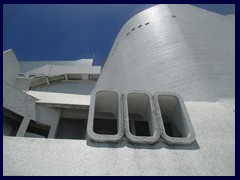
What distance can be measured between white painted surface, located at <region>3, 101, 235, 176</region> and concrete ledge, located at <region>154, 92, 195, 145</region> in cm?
34

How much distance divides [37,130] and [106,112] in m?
2.56

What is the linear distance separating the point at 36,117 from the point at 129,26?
1119cm

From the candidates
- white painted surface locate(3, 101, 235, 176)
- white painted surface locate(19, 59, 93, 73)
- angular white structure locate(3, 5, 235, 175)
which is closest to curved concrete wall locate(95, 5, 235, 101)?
angular white structure locate(3, 5, 235, 175)

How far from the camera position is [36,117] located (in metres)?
7.58

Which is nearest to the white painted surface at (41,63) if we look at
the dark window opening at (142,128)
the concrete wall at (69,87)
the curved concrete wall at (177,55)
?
the concrete wall at (69,87)

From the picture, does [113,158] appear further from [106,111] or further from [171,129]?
[171,129]

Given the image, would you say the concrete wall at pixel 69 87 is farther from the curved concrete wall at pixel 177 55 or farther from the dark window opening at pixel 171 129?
the dark window opening at pixel 171 129

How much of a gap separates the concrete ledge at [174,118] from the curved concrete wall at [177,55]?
1.50 m

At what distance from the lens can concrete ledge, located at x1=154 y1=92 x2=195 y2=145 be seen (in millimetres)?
6012

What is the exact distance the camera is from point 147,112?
7727 mm

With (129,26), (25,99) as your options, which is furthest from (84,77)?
(25,99)

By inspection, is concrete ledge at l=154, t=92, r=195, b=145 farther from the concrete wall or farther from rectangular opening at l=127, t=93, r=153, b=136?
the concrete wall

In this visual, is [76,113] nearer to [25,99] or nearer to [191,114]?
[25,99]

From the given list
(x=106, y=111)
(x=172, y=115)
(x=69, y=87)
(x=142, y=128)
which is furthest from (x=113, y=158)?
(x=69, y=87)
